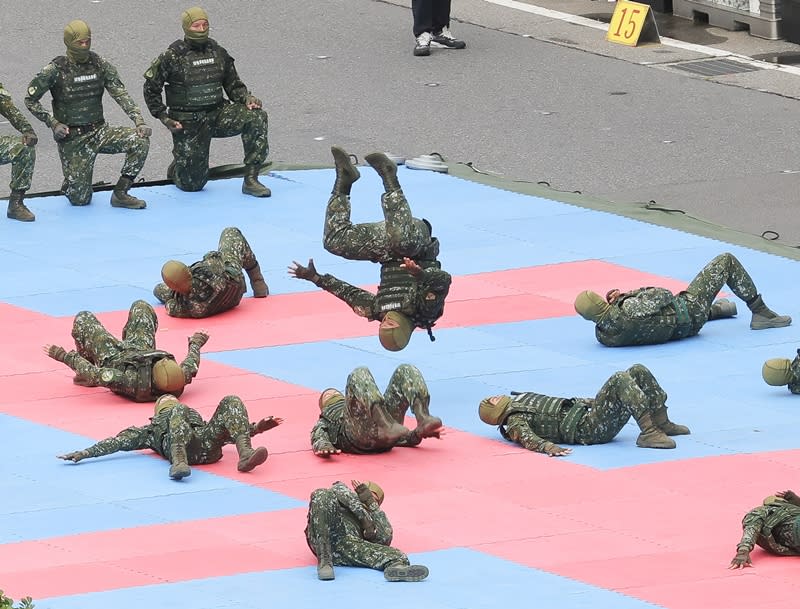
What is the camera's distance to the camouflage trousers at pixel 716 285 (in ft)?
59.7

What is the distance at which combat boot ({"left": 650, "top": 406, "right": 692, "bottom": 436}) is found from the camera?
15633mm

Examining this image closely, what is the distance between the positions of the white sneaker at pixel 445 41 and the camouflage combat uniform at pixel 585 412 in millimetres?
14695

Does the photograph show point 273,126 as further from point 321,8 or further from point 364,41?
point 321,8

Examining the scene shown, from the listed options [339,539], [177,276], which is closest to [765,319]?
[177,276]

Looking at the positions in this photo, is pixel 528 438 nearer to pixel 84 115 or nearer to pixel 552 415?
pixel 552 415

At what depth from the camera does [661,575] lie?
1313 cm

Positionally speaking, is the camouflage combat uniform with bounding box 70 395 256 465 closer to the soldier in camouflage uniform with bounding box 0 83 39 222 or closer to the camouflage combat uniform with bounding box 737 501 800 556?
the camouflage combat uniform with bounding box 737 501 800 556

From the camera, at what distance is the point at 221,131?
2320 cm

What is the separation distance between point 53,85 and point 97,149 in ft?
2.85

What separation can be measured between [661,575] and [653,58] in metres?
17.3

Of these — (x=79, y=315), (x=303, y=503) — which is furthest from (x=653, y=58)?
(x=303, y=503)

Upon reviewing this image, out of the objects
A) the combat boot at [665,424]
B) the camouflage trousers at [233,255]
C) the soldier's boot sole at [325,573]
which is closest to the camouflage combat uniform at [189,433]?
the soldier's boot sole at [325,573]

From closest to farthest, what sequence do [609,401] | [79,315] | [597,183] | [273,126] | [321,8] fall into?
[609,401], [79,315], [597,183], [273,126], [321,8]

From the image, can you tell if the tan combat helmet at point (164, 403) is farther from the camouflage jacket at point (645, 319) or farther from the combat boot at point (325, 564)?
the camouflage jacket at point (645, 319)
